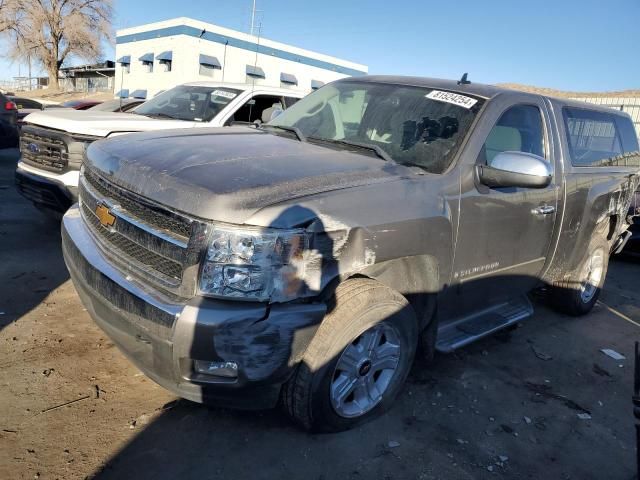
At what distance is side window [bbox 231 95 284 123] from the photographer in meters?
6.42

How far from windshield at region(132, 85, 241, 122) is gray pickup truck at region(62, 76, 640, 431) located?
103 inches

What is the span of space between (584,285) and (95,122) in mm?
5263

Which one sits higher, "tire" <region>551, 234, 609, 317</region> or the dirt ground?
"tire" <region>551, 234, 609, 317</region>

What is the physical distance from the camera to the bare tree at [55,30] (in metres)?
45.2

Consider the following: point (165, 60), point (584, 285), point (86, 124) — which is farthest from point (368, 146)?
point (165, 60)

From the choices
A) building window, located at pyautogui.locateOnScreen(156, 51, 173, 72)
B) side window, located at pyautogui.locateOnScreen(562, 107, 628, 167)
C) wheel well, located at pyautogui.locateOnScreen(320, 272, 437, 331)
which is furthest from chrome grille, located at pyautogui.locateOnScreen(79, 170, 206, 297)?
building window, located at pyautogui.locateOnScreen(156, 51, 173, 72)

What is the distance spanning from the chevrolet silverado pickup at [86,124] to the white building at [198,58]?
91.2 ft

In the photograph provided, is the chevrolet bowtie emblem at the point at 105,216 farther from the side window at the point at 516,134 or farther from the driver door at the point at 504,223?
the side window at the point at 516,134

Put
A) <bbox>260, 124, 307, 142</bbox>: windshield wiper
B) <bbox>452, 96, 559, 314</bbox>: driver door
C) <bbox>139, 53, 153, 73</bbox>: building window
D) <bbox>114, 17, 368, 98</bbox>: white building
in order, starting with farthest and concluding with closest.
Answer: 1. <bbox>139, 53, 153, 73</bbox>: building window
2. <bbox>114, 17, 368, 98</bbox>: white building
3. <bbox>260, 124, 307, 142</bbox>: windshield wiper
4. <bbox>452, 96, 559, 314</bbox>: driver door

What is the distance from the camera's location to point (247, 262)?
2.14m

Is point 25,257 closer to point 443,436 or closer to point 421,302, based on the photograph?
point 421,302

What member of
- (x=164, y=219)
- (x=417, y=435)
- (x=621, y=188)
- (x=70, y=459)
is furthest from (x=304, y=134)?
(x=621, y=188)

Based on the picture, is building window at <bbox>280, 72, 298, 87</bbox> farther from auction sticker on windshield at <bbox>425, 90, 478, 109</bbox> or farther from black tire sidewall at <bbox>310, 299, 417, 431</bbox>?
black tire sidewall at <bbox>310, 299, 417, 431</bbox>

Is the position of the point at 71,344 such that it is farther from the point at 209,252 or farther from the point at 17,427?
the point at 209,252
